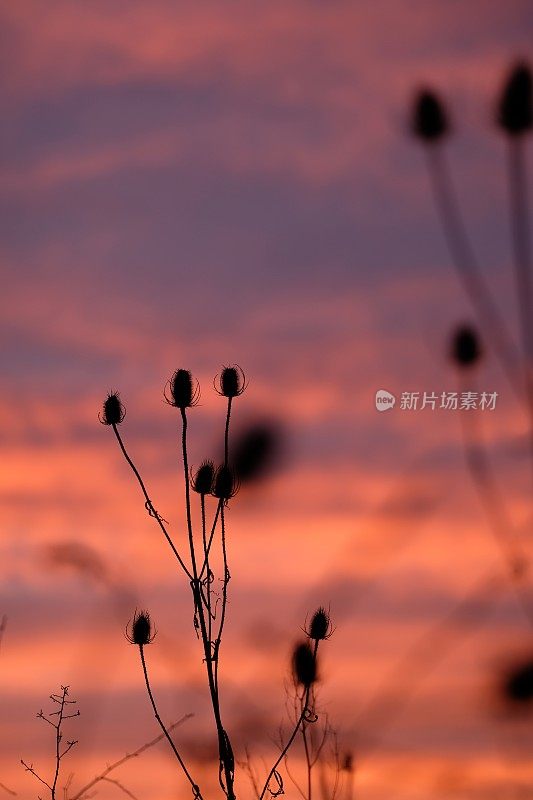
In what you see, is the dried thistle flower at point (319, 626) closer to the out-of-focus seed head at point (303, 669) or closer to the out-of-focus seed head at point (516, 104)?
the out-of-focus seed head at point (303, 669)

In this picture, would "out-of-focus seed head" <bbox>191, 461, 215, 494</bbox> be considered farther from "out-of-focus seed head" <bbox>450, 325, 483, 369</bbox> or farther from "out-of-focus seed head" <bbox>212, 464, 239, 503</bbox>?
"out-of-focus seed head" <bbox>450, 325, 483, 369</bbox>

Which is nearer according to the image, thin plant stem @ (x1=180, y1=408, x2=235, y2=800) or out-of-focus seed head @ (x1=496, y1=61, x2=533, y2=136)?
out-of-focus seed head @ (x1=496, y1=61, x2=533, y2=136)

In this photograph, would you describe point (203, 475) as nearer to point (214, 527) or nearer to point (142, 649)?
point (214, 527)

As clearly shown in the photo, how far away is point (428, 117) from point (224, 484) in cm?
366

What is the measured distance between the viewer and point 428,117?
411 cm

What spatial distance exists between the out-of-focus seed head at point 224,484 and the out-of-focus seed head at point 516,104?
382 cm

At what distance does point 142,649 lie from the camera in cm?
741

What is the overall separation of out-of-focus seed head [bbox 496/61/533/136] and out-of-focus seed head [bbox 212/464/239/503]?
3.82 m

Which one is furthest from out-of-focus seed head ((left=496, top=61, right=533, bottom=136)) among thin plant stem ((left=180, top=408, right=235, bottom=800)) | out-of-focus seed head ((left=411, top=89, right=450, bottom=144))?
thin plant stem ((left=180, top=408, right=235, bottom=800))

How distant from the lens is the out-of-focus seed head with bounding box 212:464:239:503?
23.9ft

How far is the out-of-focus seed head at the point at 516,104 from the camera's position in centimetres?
380

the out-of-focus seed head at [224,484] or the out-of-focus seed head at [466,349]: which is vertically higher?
the out-of-focus seed head at [224,484]

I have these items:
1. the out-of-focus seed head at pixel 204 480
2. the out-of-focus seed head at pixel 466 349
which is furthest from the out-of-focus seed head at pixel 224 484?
the out-of-focus seed head at pixel 466 349

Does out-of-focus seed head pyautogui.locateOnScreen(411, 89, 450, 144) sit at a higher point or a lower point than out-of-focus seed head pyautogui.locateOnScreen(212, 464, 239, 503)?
lower
